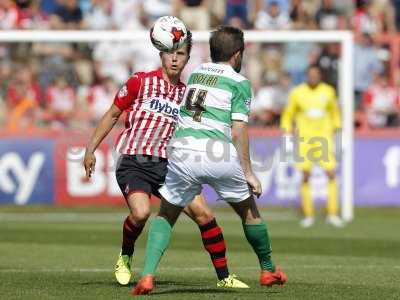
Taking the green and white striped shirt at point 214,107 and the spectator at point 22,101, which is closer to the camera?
the green and white striped shirt at point 214,107

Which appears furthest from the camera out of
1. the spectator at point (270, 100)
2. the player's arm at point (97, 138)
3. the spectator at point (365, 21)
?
the spectator at point (365, 21)

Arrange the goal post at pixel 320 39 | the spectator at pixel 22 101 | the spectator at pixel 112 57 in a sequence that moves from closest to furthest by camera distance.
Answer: the goal post at pixel 320 39, the spectator at pixel 22 101, the spectator at pixel 112 57

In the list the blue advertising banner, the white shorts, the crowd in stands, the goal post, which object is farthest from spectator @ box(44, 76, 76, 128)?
the white shorts

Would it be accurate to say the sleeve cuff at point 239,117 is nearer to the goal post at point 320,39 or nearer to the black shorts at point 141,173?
the black shorts at point 141,173

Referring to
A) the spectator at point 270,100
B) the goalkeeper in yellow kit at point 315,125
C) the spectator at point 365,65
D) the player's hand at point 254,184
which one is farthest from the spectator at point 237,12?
the player's hand at point 254,184

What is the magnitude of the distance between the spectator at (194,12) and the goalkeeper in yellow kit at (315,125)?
385 cm

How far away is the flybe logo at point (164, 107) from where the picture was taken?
33.0 ft

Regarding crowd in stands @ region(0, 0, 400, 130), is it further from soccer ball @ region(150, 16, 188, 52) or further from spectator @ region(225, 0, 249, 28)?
soccer ball @ region(150, 16, 188, 52)

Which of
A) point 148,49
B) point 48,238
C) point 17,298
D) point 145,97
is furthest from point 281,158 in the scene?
point 17,298

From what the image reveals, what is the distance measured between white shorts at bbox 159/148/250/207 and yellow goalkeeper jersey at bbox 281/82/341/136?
377 inches

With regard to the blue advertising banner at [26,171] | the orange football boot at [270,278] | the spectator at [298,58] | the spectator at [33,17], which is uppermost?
the spectator at [33,17]

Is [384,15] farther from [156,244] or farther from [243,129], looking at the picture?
[156,244]

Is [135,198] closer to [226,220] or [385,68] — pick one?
[226,220]

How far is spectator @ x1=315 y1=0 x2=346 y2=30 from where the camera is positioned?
23.3 meters
